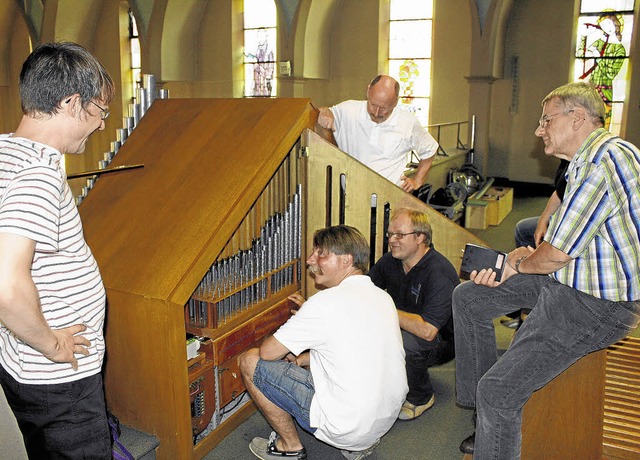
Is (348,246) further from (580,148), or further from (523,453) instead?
(523,453)

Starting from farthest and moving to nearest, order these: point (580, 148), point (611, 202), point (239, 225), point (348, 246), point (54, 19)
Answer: point (54, 19) < point (239, 225) < point (348, 246) < point (580, 148) < point (611, 202)

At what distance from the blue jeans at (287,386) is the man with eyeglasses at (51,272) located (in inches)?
34.1

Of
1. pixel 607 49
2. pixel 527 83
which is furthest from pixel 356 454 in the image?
pixel 607 49

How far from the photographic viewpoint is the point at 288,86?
37.8ft

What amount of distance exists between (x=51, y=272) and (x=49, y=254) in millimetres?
50

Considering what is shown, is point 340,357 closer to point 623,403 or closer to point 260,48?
point 623,403

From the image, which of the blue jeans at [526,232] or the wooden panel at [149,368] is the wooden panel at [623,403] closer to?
the blue jeans at [526,232]

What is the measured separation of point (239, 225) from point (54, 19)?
11.7 meters

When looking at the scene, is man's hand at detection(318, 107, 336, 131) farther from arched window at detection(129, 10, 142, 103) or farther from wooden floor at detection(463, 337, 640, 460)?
arched window at detection(129, 10, 142, 103)

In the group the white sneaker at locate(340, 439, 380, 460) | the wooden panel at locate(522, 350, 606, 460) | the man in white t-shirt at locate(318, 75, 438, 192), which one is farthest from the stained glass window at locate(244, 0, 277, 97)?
the wooden panel at locate(522, 350, 606, 460)

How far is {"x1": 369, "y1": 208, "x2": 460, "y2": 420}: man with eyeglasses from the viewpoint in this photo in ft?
9.89

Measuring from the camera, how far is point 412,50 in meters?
12.5

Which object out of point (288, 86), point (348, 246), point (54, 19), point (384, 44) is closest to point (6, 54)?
point (54, 19)

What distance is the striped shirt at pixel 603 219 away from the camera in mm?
1914
